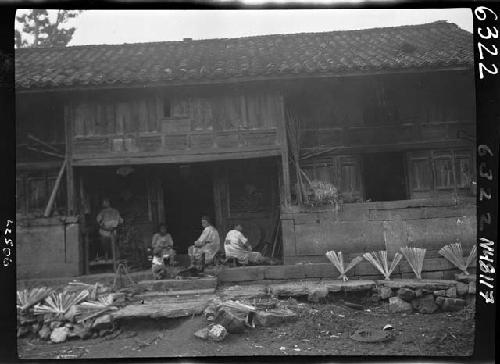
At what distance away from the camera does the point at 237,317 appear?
746 centimetres

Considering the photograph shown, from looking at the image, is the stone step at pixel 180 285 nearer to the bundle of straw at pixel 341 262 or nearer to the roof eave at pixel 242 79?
the bundle of straw at pixel 341 262

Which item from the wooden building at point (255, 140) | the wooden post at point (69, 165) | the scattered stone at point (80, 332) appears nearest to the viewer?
the scattered stone at point (80, 332)

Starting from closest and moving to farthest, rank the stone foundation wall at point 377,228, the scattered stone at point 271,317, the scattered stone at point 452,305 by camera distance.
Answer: the scattered stone at point 271,317 → the scattered stone at point 452,305 → the stone foundation wall at point 377,228

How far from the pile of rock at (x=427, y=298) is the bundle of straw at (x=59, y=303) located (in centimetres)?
618

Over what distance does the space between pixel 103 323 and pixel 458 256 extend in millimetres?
7633

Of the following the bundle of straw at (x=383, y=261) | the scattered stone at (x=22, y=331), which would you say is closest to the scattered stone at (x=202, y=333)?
the scattered stone at (x=22, y=331)

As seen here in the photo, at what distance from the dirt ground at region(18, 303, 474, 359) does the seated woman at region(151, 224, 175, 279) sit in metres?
1.99

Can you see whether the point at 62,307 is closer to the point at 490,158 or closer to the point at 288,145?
the point at 288,145

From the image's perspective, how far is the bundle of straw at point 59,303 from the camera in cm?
843

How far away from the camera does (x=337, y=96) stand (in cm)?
1130

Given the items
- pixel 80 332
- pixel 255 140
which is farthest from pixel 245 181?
pixel 80 332

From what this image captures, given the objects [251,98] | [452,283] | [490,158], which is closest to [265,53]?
[251,98]

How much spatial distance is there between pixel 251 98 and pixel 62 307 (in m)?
6.53

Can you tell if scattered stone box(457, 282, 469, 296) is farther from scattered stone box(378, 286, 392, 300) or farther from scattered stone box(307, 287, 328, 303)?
scattered stone box(307, 287, 328, 303)
